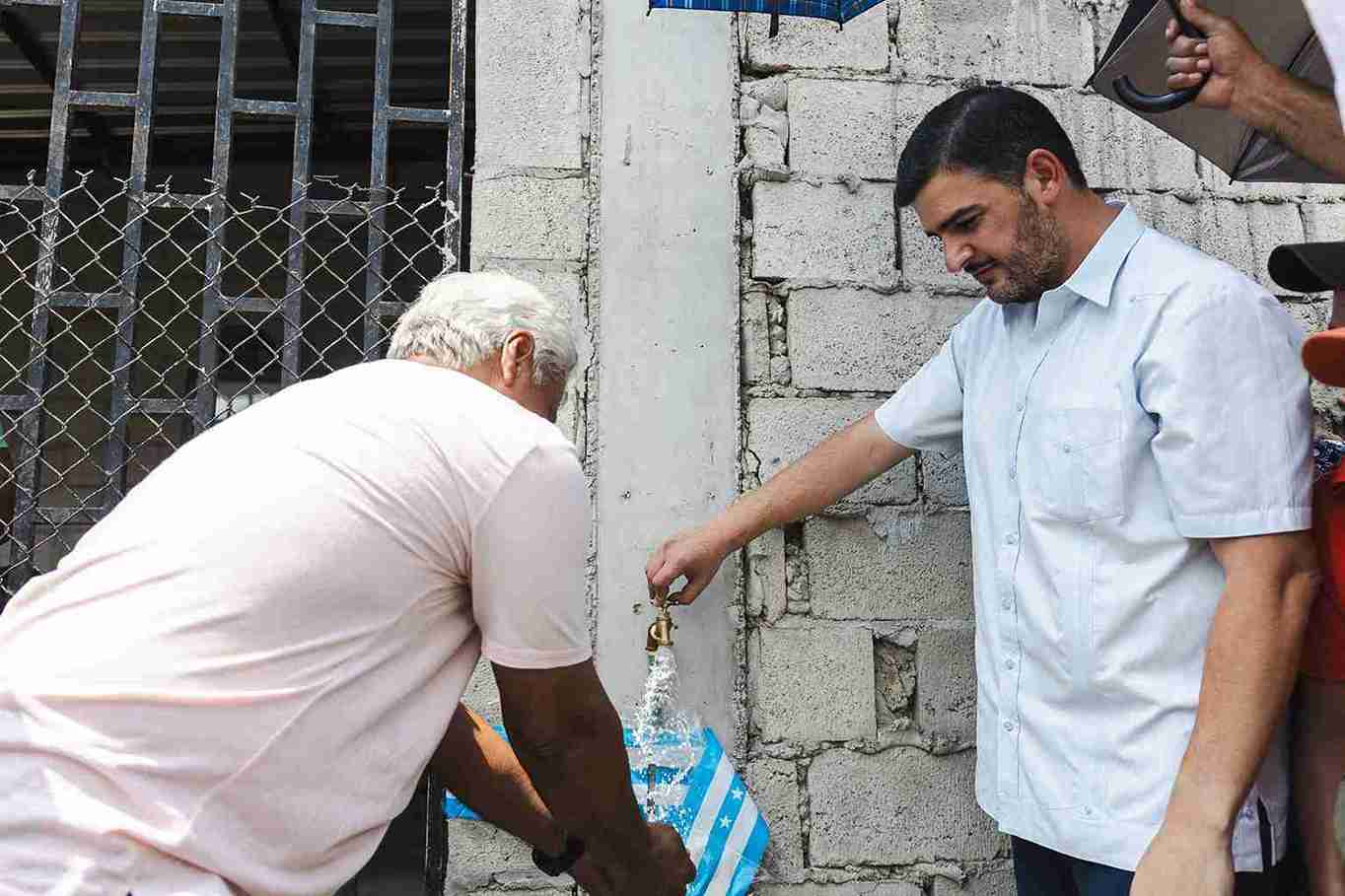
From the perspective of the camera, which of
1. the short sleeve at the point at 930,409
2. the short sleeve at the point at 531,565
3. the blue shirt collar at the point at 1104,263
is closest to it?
the short sleeve at the point at 531,565

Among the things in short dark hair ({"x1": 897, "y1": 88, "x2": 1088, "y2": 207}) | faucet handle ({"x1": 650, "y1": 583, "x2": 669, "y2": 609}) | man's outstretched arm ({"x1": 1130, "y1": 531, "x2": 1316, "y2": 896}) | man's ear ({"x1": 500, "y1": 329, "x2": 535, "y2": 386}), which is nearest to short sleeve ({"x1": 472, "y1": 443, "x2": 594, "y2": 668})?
man's ear ({"x1": 500, "y1": 329, "x2": 535, "y2": 386})

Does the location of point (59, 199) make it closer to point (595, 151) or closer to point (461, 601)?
point (595, 151)

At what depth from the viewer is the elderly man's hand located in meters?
1.74

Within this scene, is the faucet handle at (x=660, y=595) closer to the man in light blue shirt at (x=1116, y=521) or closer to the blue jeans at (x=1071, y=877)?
the man in light blue shirt at (x=1116, y=521)

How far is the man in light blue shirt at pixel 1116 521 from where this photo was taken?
1.73m

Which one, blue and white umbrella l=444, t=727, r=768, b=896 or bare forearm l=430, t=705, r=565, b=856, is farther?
blue and white umbrella l=444, t=727, r=768, b=896

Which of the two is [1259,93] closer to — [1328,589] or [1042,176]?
[1042,176]

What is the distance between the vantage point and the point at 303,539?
1442mm

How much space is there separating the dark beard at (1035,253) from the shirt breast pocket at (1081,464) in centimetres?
27

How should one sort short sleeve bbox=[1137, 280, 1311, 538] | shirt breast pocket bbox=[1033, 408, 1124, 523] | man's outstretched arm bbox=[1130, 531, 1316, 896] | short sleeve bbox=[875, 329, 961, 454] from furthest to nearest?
1. short sleeve bbox=[875, 329, 961, 454]
2. shirt breast pocket bbox=[1033, 408, 1124, 523]
3. short sleeve bbox=[1137, 280, 1311, 538]
4. man's outstretched arm bbox=[1130, 531, 1316, 896]

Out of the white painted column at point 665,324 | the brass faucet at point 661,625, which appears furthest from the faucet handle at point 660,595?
the white painted column at point 665,324

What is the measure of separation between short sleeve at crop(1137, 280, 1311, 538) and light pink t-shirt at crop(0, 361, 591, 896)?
0.96 metres

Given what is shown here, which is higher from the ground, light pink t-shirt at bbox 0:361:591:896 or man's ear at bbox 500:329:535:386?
man's ear at bbox 500:329:535:386

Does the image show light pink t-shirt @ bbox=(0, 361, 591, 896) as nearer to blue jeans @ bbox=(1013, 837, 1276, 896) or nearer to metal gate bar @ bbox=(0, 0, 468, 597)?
blue jeans @ bbox=(1013, 837, 1276, 896)
